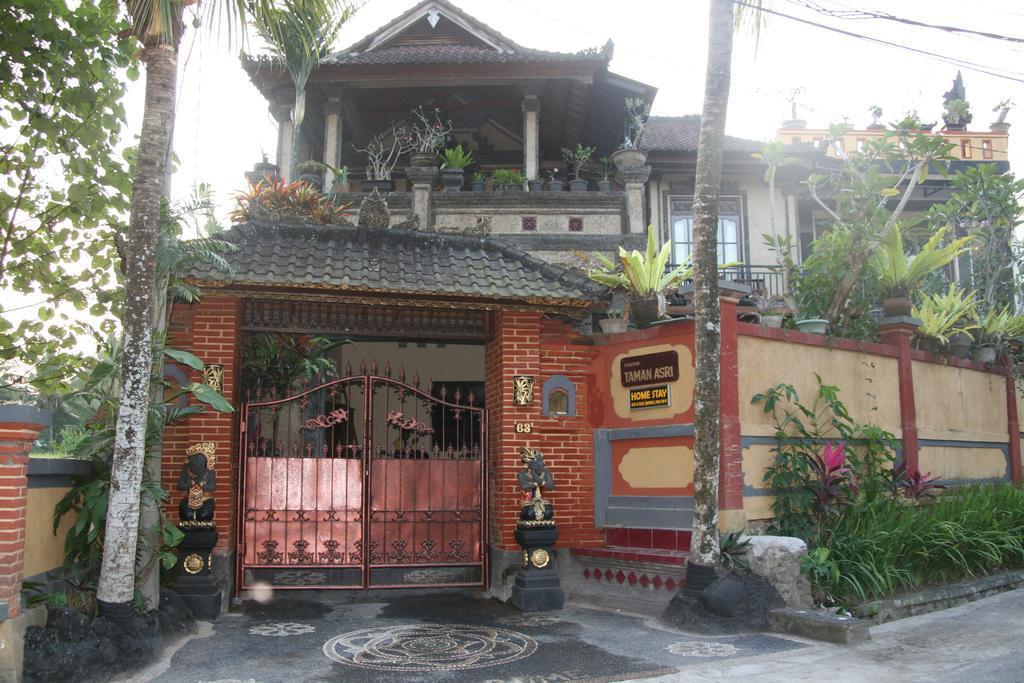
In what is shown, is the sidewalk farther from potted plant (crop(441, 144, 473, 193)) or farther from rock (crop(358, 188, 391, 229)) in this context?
potted plant (crop(441, 144, 473, 193))

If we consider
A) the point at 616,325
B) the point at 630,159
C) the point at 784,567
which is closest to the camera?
the point at 784,567

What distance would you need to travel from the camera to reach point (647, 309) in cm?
948

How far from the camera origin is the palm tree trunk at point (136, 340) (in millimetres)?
6262

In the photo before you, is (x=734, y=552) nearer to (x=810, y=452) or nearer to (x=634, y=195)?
(x=810, y=452)

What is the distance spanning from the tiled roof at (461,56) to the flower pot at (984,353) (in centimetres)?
795

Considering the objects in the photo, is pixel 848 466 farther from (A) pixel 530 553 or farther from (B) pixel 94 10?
(B) pixel 94 10

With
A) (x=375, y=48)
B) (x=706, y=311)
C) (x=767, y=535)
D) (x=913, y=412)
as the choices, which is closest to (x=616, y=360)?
A: (x=706, y=311)

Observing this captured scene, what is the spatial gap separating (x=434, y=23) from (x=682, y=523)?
12493 millimetres

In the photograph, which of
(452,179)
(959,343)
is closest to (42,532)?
(452,179)

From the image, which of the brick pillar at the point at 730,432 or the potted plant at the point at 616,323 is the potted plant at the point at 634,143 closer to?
the potted plant at the point at 616,323

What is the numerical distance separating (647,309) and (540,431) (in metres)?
1.82

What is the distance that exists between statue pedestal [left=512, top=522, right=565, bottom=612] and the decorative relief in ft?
4.45

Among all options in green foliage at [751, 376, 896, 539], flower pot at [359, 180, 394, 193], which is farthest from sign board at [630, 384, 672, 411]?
flower pot at [359, 180, 394, 193]

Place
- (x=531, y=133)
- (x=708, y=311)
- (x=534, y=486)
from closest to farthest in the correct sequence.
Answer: (x=708, y=311) → (x=534, y=486) → (x=531, y=133)
